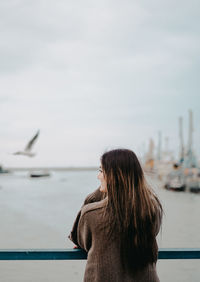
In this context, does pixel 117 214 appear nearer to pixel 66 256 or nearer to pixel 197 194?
pixel 66 256

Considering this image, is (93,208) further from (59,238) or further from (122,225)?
(59,238)

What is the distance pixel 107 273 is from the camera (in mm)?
1555

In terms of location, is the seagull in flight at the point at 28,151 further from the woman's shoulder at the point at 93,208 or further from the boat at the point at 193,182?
the boat at the point at 193,182

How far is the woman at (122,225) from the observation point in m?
1.56

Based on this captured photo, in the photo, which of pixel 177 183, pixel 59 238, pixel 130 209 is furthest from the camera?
pixel 177 183

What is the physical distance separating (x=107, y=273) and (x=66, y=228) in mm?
19435

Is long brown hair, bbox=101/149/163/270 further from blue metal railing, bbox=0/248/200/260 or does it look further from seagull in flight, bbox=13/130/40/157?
seagull in flight, bbox=13/130/40/157

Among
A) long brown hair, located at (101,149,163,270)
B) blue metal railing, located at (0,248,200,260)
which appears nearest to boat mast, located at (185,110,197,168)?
blue metal railing, located at (0,248,200,260)

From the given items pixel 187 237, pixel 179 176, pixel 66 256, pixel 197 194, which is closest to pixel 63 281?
pixel 187 237

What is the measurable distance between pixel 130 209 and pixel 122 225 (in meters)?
0.08

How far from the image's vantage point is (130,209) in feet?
5.09

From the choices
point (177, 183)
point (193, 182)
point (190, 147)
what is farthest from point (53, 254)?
point (190, 147)

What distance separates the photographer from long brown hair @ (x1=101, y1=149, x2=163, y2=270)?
1555 mm

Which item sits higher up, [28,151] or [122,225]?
[122,225]
